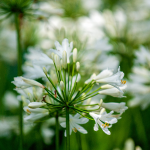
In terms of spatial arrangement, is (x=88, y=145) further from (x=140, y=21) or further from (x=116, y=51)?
(x=140, y=21)

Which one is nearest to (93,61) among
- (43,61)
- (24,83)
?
(43,61)

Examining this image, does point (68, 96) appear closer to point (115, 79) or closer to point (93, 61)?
point (115, 79)

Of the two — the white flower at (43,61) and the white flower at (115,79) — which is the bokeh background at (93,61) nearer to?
the white flower at (115,79)

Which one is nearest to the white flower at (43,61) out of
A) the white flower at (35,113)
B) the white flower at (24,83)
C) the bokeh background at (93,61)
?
the white flower at (24,83)

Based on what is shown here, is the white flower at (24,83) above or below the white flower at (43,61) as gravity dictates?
below

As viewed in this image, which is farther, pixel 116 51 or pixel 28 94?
pixel 116 51

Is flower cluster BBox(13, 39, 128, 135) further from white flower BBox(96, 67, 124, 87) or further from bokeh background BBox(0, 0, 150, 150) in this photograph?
bokeh background BBox(0, 0, 150, 150)

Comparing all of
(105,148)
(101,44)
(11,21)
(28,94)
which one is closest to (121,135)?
(105,148)
